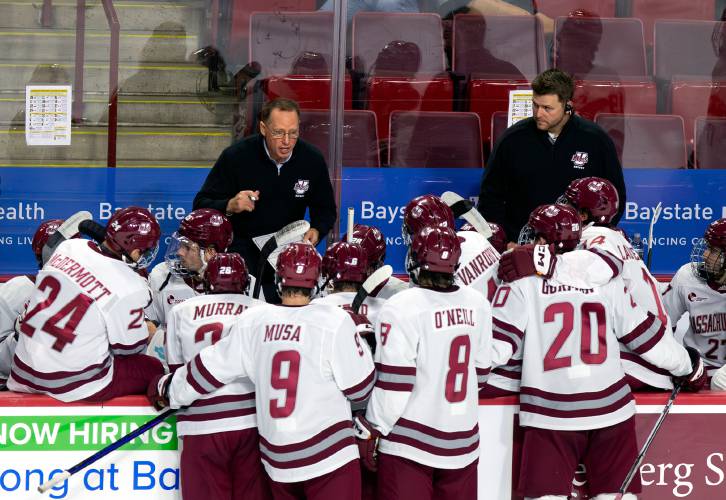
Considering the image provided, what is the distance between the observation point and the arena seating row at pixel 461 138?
526 cm

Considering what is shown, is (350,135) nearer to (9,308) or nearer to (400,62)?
(400,62)

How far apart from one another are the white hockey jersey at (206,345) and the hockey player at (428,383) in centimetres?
37

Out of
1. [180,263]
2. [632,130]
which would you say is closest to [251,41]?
[180,263]

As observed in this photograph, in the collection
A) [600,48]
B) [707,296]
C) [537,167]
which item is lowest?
[707,296]

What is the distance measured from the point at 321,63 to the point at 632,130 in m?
1.57

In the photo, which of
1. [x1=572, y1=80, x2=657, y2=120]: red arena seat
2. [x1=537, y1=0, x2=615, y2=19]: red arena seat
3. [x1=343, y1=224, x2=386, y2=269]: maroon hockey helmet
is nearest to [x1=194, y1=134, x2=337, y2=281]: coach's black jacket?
[x1=343, y1=224, x2=386, y2=269]: maroon hockey helmet

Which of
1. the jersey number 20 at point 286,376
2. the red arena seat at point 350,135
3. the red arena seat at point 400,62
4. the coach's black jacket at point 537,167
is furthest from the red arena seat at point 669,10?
the jersey number 20 at point 286,376

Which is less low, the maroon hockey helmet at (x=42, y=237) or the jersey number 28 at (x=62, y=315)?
the maroon hockey helmet at (x=42, y=237)

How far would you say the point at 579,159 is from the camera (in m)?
4.71

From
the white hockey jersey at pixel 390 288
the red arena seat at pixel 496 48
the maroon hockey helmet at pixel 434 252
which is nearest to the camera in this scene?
the maroon hockey helmet at pixel 434 252

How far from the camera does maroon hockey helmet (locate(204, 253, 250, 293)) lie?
3.55 meters

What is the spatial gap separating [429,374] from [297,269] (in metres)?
0.50

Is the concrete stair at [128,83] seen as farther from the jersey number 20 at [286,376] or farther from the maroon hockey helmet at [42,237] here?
the jersey number 20 at [286,376]

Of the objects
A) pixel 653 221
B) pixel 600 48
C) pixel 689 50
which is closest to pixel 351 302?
pixel 653 221
